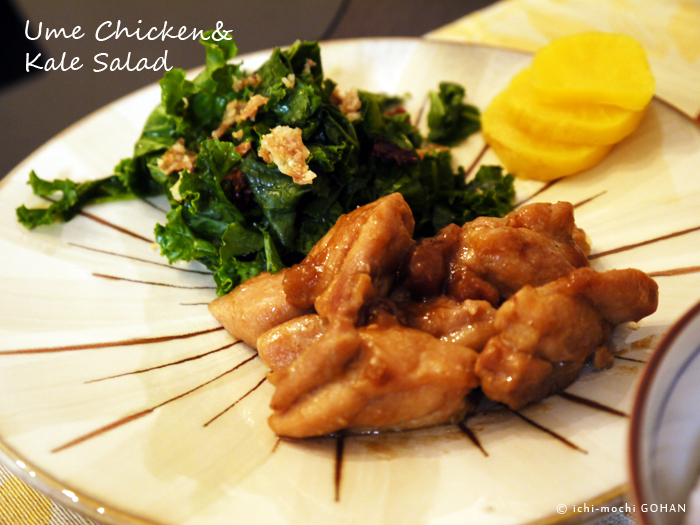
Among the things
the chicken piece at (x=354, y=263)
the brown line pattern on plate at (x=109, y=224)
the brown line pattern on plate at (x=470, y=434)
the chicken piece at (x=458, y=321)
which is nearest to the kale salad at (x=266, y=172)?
the brown line pattern on plate at (x=109, y=224)

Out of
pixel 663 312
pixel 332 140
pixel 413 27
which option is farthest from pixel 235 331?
pixel 413 27

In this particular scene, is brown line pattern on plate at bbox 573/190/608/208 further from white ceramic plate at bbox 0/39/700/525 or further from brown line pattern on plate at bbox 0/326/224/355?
brown line pattern on plate at bbox 0/326/224/355

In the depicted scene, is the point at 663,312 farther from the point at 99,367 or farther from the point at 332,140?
the point at 99,367

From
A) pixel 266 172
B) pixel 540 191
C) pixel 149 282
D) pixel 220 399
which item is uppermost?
pixel 266 172

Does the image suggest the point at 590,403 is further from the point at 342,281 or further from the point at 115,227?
the point at 115,227

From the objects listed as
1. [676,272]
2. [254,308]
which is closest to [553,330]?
[676,272]

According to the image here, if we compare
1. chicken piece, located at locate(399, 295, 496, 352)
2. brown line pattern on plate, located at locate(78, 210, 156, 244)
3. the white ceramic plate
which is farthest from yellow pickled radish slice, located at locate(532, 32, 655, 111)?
brown line pattern on plate, located at locate(78, 210, 156, 244)
